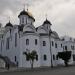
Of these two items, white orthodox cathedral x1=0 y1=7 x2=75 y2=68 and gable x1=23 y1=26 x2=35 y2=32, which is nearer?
white orthodox cathedral x1=0 y1=7 x2=75 y2=68

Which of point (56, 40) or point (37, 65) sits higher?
point (56, 40)

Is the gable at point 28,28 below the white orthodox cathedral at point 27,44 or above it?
above

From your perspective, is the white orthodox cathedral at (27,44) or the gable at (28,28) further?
the gable at (28,28)

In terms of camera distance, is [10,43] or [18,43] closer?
[18,43]

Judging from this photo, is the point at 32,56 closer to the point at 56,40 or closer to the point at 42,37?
the point at 42,37

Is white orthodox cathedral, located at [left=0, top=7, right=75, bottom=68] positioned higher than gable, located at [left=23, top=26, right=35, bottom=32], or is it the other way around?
gable, located at [left=23, top=26, right=35, bottom=32]

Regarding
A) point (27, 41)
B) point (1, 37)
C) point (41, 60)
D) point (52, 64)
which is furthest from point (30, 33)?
point (1, 37)

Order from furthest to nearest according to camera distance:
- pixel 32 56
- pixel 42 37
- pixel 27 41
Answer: pixel 42 37, pixel 27 41, pixel 32 56

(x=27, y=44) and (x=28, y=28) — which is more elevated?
(x=28, y=28)

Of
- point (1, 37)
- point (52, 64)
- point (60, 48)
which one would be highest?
point (1, 37)

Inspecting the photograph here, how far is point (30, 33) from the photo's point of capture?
43.9 metres

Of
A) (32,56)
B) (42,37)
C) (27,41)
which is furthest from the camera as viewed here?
(42,37)

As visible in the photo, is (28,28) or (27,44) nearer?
(27,44)

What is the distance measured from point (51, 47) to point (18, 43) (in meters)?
9.34
